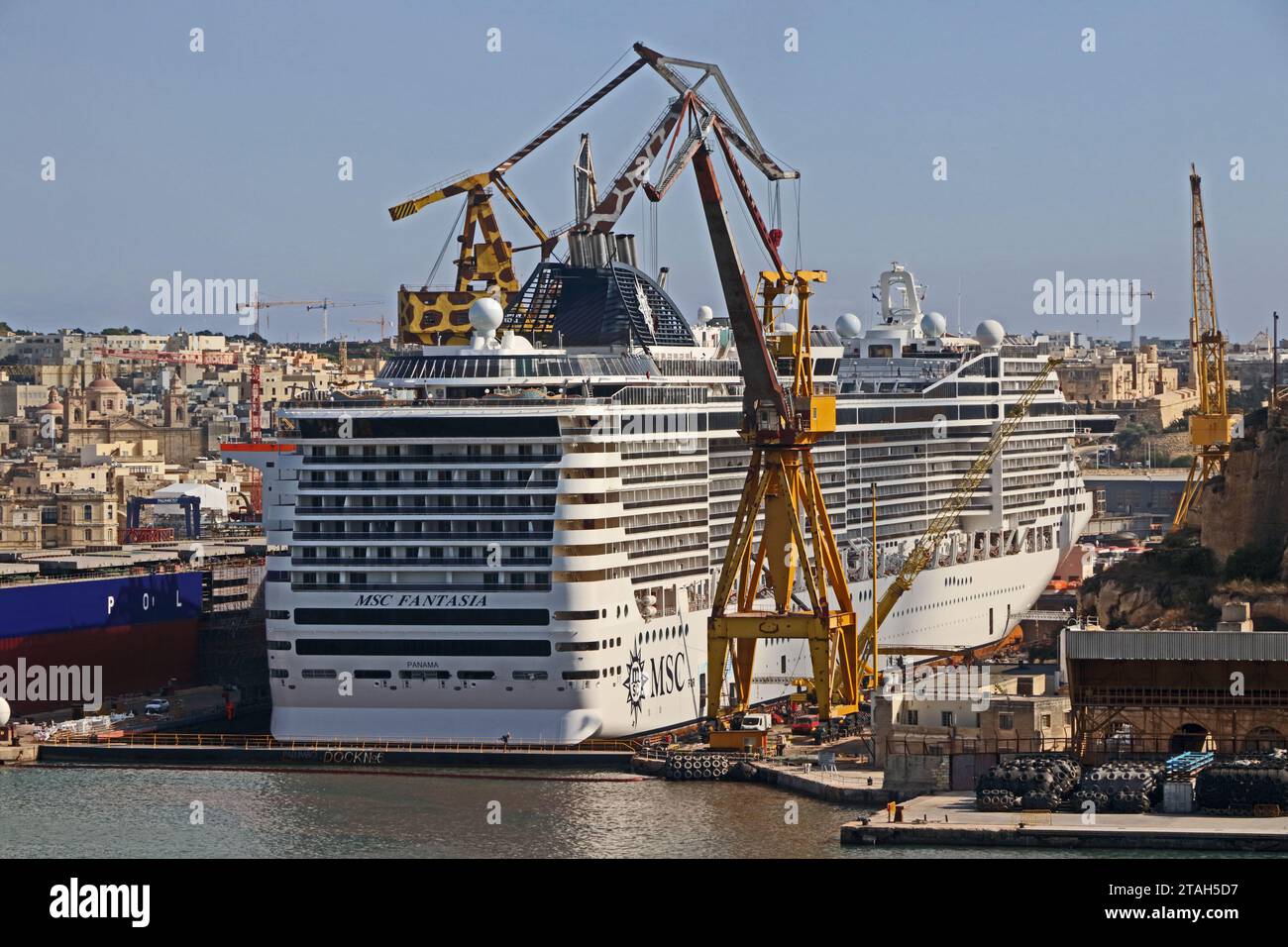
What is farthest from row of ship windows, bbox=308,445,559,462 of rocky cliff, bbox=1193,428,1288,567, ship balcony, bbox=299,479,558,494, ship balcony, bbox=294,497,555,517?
rocky cliff, bbox=1193,428,1288,567

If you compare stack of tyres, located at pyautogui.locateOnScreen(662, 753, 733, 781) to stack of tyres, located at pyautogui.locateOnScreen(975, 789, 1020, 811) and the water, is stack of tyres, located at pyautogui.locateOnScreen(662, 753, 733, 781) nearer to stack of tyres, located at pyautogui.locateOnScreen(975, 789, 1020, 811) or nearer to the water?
the water

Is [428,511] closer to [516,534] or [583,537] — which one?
[516,534]

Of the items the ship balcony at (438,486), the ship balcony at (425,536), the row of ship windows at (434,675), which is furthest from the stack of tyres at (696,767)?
the ship balcony at (438,486)

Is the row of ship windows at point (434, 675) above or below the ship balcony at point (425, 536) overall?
below

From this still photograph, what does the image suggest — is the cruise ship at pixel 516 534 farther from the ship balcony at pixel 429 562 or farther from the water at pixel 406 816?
the water at pixel 406 816

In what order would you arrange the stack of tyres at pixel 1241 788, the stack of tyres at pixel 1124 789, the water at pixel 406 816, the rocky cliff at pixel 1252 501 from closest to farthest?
the water at pixel 406 816 → the stack of tyres at pixel 1241 788 → the stack of tyres at pixel 1124 789 → the rocky cliff at pixel 1252 501

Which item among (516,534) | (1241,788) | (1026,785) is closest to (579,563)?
(516,534)
